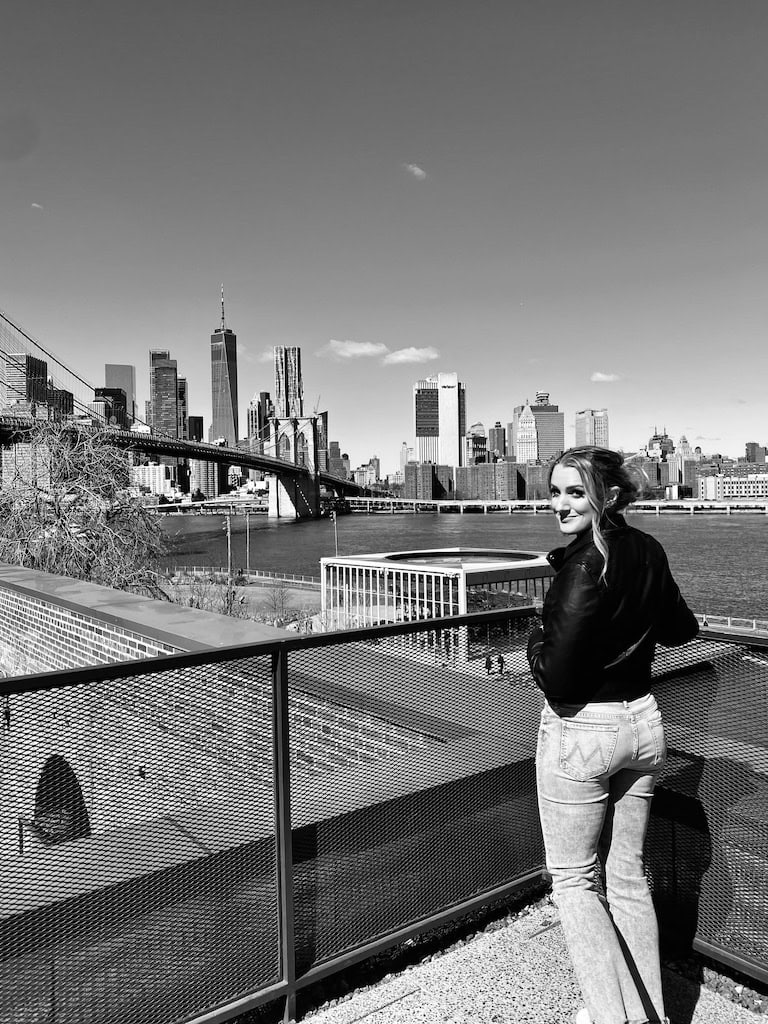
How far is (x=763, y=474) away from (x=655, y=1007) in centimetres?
18408

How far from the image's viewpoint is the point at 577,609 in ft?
5.47

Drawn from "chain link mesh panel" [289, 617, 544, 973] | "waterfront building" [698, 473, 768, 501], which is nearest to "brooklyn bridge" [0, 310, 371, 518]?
"chain link mesh panel" [289, 617, 544, 973]

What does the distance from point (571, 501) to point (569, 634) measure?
0.33 meters

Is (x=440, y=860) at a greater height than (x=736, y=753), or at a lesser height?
lesser

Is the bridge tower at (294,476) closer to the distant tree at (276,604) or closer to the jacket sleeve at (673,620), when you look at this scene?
the distant tree at (276,604)

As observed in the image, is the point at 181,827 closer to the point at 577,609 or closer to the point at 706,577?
the point at 577,609

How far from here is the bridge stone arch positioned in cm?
171

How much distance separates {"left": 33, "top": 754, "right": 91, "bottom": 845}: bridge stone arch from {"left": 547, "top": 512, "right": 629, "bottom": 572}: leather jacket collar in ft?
4.15

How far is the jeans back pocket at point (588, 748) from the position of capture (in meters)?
1.74

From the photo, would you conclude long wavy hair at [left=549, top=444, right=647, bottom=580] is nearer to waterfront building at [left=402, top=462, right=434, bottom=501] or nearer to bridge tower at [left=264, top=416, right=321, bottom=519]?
bridge tower at [left=264, top=416, right=321, bottom=519]

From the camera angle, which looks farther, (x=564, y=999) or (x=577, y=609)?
(x=564, y=999)

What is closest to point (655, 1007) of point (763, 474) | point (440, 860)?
point (440, 860)

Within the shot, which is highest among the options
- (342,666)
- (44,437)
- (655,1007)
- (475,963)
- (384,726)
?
(44,437)

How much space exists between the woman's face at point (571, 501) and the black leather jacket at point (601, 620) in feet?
0.15
